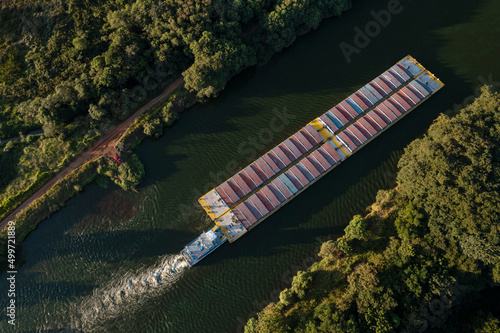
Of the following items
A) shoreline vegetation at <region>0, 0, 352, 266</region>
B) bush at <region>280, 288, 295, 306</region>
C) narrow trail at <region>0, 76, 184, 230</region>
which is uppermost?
shoreline vegetation at <region>0, 0, 352, 266</region>

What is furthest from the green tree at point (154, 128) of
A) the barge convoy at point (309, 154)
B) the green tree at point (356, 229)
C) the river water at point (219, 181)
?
the green tree at point (356, 229)

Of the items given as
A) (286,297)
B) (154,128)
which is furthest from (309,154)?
(154,128)

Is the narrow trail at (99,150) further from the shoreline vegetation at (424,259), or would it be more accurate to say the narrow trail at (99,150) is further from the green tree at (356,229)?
the green tree at (356,229)

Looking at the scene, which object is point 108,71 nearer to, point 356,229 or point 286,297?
point 286,297

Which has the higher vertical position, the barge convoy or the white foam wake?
the barge convoy

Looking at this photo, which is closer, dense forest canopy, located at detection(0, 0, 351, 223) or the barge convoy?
the barge convoy

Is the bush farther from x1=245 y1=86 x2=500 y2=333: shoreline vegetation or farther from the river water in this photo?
the river water

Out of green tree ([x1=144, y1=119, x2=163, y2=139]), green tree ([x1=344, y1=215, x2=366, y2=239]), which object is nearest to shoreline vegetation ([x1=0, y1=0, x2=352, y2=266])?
green tree ([x1=144, y1=119, x2=163, y2=139])
